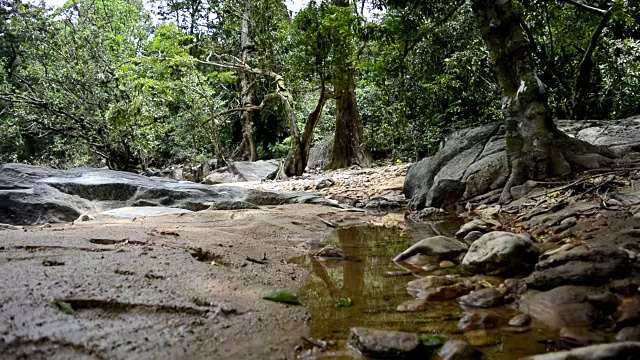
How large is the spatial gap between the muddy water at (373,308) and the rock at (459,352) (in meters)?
0.07

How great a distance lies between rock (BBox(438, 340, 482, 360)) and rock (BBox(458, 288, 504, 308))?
57 cm

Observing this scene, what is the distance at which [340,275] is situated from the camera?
9.42ft

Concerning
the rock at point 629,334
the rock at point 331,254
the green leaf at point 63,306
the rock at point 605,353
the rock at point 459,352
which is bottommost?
the rock at point 331,254

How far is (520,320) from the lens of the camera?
187cm

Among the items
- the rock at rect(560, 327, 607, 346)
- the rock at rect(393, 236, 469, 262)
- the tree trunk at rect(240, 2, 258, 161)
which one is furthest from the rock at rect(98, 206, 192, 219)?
the tree trunk at rect(240, 2, 258, 161)

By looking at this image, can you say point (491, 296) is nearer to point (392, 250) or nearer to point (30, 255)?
point (392, 250)

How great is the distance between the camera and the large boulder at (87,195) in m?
5.05

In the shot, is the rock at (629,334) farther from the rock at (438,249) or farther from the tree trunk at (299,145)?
the tree trunk at (299,145)

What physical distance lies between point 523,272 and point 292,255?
176 cm

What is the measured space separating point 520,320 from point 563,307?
0.22m

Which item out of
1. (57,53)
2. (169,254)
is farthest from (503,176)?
(57,53)

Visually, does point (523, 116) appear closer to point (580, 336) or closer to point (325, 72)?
point (580, 336)

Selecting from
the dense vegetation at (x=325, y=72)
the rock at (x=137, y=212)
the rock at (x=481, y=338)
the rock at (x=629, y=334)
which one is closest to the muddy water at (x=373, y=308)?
the rock at (x=481, y=338)

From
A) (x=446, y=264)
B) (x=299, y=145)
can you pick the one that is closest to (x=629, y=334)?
(x=446, y=264)
